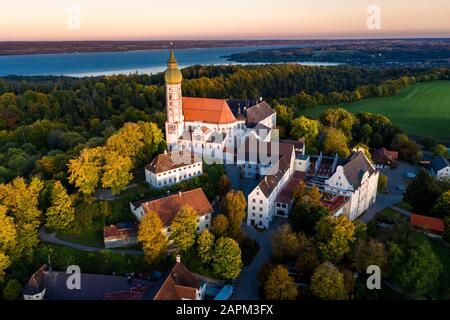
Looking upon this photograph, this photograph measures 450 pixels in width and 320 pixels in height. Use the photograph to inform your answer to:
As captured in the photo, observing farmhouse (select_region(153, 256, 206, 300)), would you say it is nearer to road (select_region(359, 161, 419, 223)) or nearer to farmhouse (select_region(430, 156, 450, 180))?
road (select_region(359, 161, 419, 223))

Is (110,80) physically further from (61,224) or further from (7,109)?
(61,224)

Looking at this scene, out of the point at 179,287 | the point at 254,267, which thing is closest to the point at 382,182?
the point at 254,267

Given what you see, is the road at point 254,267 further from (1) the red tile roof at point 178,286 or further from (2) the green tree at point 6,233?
(2) the green tree at point 6,233

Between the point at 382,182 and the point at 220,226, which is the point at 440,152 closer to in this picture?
the point at 382,182

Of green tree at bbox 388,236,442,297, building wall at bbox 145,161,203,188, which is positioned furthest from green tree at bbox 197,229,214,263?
green tree at bbox 388,236,442,297

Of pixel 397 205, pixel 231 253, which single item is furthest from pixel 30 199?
pixel 397 205

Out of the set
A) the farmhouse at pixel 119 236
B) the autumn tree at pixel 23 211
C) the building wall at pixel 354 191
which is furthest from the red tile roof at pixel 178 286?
the building wall at pixel 354 191
